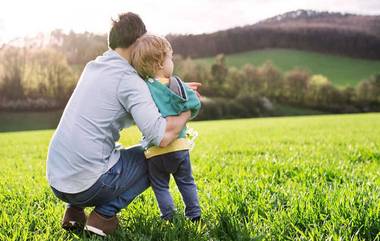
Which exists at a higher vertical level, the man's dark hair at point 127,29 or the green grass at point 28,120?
the man's dark hair at point 127,29

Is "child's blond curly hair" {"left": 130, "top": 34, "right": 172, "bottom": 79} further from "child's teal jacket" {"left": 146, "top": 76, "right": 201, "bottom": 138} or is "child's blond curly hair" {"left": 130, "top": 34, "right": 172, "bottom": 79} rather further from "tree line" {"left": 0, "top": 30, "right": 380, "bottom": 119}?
"tree line" {"left": 0, "top": 30, "right": 380, "bottom": 119}

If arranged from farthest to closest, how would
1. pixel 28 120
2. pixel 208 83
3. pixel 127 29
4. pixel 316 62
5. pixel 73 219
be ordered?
pixel 316 62 → pixel 208 83 → pixel 28 120 → pixel 73 219 → pixel 127 29

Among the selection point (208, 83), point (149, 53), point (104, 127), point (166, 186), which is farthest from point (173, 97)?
point (208, 83)

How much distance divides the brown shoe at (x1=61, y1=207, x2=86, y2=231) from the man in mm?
176

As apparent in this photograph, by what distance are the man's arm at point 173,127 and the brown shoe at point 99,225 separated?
0.66 meters

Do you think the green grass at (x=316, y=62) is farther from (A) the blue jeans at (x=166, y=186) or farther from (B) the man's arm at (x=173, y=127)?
(B) the man's arm at (x=173, y=127)

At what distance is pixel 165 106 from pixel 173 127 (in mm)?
168

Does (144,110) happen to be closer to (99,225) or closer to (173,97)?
(173,97)

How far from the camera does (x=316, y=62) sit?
3440 inches

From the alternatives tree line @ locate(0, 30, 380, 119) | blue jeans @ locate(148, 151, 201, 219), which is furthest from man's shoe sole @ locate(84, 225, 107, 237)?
tree line @ locate(0, 30, 380, 119)

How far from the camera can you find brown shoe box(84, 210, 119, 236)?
3281 millimetres

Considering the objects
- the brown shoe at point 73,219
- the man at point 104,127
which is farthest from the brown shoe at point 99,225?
the brown shoe at point 73,219

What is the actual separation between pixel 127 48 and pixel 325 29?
104m

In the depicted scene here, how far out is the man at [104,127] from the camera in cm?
316
